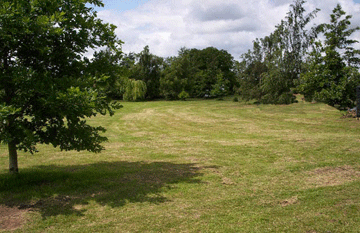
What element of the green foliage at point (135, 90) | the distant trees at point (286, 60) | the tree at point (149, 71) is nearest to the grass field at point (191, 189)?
the distant trees at point (286, 60)

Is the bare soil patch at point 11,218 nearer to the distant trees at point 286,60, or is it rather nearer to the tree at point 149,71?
the distant trees at point 286,60

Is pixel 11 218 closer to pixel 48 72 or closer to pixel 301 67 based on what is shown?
pixel 48 72

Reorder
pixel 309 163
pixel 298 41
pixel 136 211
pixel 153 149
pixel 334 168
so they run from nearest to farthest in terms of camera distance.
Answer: pixel 136 211, pixel 334 168, pixel 309 163, pixel 153 149, pixel 298 41

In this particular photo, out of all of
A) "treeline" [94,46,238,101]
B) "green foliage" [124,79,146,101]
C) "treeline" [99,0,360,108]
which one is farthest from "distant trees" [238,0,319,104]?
"green foliage" [124,79,146,101]

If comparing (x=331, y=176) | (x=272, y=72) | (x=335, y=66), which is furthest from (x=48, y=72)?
(x=272, y=72)

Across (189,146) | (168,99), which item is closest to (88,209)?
(189,146)

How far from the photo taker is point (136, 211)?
603cm

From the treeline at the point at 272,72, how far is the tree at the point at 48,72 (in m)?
0.69

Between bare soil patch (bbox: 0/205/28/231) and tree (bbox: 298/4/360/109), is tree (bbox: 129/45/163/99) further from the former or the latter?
bare soil patch (bbox: 0/205/28/231)

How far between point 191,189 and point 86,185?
8.55ft

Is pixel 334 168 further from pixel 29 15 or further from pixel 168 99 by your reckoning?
pixel 168 99

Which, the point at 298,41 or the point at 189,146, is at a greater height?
the point at 298,41

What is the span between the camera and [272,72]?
1371 inches

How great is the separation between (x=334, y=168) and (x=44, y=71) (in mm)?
8004
